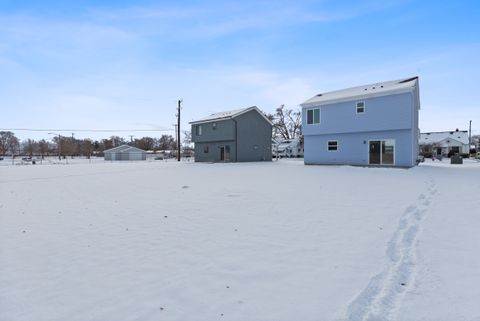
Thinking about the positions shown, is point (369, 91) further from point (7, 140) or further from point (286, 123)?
point (7, 140)

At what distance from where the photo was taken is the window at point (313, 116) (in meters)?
24.3

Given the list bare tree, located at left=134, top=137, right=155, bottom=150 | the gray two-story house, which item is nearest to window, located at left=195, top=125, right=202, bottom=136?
the gray two-story house

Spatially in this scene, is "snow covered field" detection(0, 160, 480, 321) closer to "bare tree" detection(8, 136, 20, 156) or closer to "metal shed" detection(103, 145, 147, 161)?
"metal shed" detection(103, 145, 147, 161)

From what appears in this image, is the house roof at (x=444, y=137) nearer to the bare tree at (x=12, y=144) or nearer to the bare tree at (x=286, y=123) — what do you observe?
the bare tree at (x=286, y=123)

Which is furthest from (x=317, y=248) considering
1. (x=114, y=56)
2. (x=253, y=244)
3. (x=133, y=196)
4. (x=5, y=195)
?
(x=114, y=56)

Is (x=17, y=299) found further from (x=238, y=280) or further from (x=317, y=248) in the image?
(x=317, y=248)

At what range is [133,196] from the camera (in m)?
9.77

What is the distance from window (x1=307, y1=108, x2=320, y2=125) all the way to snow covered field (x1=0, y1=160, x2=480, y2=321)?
1718 centimetres

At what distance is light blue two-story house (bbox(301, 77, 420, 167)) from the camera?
65.6ft

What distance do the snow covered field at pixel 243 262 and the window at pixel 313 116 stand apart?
17181mm

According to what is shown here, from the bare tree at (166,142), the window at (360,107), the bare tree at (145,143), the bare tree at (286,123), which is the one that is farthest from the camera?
the bare tree at (166,142)

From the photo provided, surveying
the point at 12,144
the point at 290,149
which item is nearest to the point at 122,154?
the point at 290,149

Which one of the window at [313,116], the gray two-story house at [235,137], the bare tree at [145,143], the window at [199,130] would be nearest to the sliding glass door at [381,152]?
the window at [313,116]

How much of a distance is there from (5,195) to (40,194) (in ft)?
3.92
